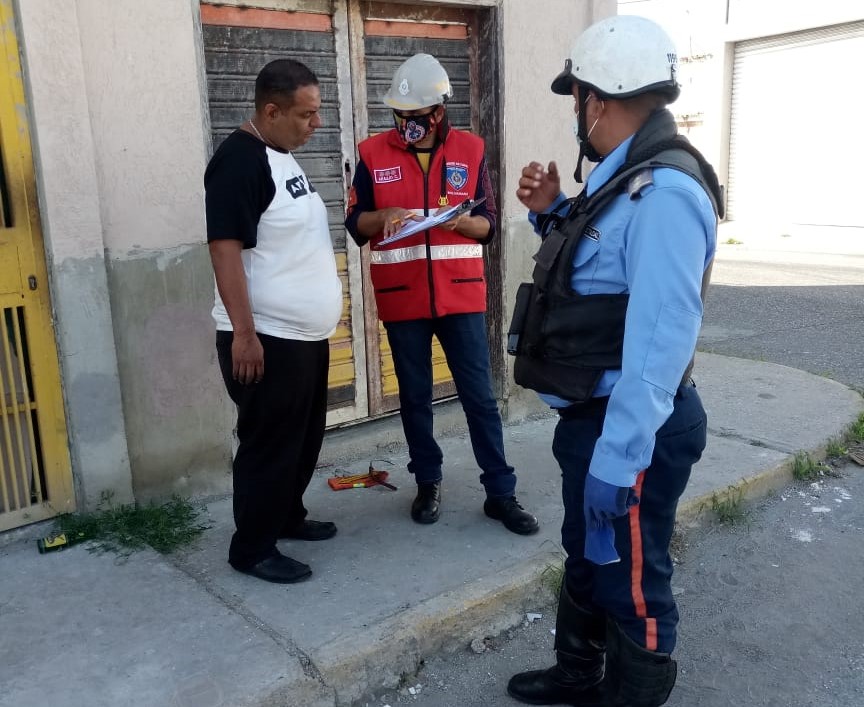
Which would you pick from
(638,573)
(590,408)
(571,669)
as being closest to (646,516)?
(638,573)

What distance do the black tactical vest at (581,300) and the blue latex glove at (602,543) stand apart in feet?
1.16

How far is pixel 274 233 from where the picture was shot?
3.07 meters

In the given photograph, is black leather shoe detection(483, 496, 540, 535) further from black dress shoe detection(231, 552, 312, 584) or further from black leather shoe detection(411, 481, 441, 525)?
black dress shoe detection(231, 552, 312, 584)

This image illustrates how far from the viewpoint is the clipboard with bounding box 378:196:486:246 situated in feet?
11.1

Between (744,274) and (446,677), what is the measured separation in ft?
35.3

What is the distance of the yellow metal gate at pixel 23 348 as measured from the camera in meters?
3.37

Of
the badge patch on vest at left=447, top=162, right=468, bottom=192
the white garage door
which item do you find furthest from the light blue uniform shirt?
the white garage door

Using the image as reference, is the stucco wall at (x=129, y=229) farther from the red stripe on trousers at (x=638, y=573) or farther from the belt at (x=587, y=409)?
the red stripe on trousers at (x=638, y=573)

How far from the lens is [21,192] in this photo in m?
3.43

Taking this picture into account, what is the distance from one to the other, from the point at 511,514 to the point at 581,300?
1738 mm

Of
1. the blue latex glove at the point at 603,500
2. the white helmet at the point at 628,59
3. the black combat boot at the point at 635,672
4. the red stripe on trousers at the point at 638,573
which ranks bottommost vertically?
the black combat boot at the point at 635,672

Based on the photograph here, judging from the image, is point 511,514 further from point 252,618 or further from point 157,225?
point 157,225

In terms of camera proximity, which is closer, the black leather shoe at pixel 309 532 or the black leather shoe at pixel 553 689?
the black leather shoe at pixel 553 689

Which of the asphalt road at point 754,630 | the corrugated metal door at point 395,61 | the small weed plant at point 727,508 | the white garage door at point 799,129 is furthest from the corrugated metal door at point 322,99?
the white garage door at point 799,129
